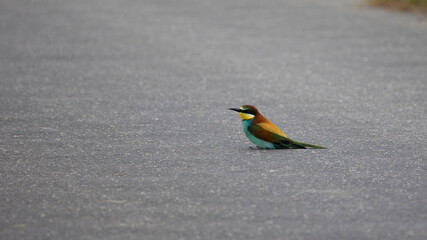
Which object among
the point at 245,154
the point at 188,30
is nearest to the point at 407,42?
the point at 188,30

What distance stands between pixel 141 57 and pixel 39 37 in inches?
101

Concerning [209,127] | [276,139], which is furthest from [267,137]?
[209,127]

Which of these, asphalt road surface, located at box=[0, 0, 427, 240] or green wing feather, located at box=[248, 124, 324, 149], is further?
green wing feather, located at box=[248, 124, 324, 149]

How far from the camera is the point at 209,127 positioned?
267 inches

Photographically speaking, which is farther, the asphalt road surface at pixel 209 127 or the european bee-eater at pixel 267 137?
the european bee-eater at pixel 267 137

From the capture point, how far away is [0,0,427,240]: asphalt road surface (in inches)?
169

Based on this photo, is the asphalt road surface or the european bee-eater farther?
the european bee-eater

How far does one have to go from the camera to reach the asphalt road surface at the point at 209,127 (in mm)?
4285

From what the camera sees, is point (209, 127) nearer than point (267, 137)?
No

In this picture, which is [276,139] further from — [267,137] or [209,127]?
[209,127]

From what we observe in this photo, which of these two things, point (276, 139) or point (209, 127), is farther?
point (209, 127)

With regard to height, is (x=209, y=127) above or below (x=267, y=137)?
below

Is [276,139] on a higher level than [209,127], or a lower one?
higher

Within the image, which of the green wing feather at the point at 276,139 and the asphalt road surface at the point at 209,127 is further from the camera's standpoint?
the green wing feather at the point at 276,139
